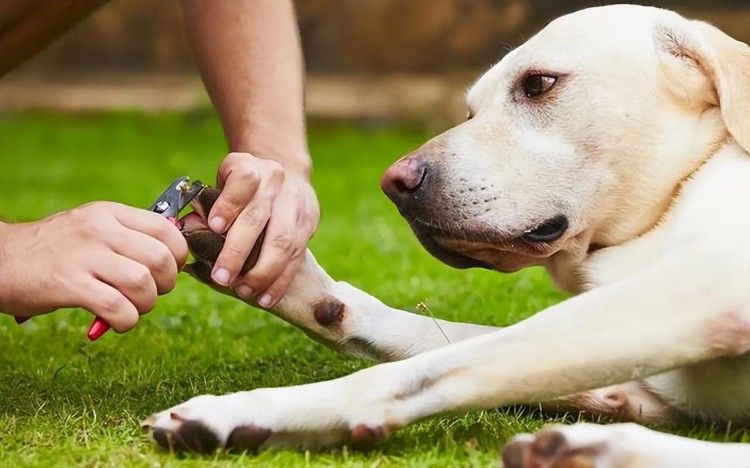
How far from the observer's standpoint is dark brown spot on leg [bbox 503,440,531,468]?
155cm

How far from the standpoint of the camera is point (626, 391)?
209 cm

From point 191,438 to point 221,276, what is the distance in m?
0.39

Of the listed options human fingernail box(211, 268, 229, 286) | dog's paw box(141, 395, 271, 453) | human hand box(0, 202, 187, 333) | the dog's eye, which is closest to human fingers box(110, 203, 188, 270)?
human hand box(0, 202, 187, 333)

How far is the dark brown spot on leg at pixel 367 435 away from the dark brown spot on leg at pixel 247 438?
13 cm

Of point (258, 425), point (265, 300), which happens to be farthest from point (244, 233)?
point (258, 425)

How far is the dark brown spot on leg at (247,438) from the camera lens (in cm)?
174

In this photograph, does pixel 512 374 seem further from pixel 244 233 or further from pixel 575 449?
pixel 244 233

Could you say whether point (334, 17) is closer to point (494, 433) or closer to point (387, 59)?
point (387, 59)

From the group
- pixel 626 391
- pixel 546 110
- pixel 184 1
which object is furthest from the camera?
pixel 184 1

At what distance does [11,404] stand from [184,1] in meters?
1.06

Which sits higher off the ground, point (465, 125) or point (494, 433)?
point (465, 125)

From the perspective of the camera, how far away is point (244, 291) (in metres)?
2.12

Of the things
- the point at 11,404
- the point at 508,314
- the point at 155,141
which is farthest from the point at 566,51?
the point at 155,141

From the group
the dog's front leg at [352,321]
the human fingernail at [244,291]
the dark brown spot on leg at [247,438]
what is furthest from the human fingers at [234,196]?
the dark brown spot on leg at [247,438]
